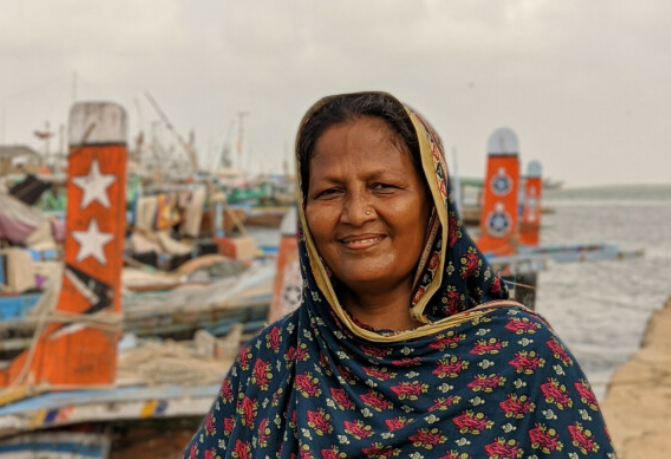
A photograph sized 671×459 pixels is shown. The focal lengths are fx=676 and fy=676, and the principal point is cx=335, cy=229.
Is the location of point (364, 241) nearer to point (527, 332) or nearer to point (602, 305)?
point (527, 332)

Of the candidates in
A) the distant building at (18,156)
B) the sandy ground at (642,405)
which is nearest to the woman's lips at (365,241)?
the sandy ground at (642,405)

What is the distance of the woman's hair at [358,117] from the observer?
4.39 feet

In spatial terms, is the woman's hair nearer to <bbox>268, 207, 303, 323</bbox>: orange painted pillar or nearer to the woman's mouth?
the woman's mouth

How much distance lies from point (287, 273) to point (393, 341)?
4.17m

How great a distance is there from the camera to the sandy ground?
16.7 ft

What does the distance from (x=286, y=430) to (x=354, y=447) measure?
16cm

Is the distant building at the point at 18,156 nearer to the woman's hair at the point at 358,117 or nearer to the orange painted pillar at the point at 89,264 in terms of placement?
the orange painted pillar at the point at 89,264

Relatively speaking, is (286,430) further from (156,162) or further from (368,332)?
(156,162)

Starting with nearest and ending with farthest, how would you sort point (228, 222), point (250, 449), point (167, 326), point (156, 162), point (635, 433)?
point (250, 449), point (635, 433), point (167, 326), point (228, 222), point (156, 162)

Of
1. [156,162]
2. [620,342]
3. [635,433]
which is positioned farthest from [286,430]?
[156,162]

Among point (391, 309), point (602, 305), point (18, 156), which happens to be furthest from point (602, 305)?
point (18, 156)

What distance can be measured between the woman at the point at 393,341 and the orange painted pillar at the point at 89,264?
3247 mm

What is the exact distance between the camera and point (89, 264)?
4.50m

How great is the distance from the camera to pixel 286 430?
4.41 ft
